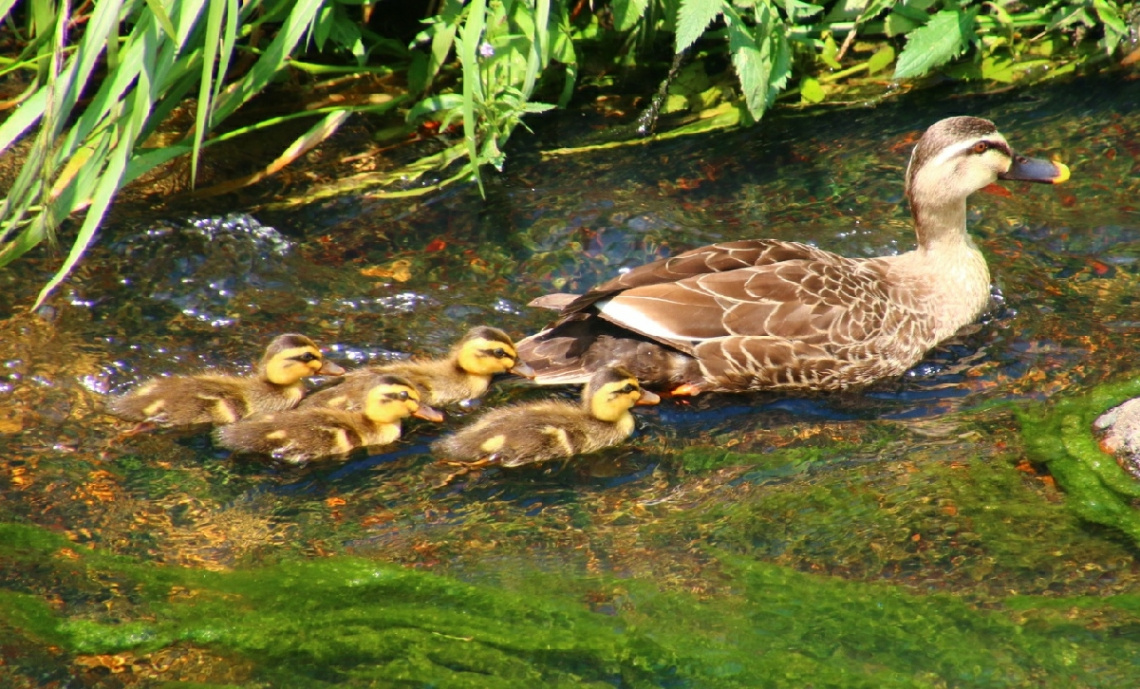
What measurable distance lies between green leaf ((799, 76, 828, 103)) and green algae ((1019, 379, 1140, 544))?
266 centimetres

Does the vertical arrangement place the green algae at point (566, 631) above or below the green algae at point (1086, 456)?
below

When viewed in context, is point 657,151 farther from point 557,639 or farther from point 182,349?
point 557,639

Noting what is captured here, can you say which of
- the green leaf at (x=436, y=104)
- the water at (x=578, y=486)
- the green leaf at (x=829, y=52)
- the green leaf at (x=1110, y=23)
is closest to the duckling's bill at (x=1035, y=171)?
the water at (x=578, y=486)

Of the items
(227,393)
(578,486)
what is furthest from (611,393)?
(227,393)

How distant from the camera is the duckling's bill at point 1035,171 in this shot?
17.8 ft

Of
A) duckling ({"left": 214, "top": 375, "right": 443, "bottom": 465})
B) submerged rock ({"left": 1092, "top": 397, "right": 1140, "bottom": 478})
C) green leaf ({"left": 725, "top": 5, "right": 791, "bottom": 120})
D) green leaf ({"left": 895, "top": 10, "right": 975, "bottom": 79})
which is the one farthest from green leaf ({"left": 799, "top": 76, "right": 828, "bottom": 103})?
duckling ({"left": 214, "top": 375, "right": 443, "bottom": 465})

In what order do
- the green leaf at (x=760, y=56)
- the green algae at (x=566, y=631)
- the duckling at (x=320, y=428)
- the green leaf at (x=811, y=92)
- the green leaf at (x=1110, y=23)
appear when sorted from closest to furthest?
the green algae at (x=566, y=631)
the duckling at (x=320, y=428)
the green leaf at (x=760, y=56)
the green leaf at (x=1110, y=23)
the green leaf at (x=811, y=92)

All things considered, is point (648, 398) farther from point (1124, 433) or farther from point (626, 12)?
point (626, 12)

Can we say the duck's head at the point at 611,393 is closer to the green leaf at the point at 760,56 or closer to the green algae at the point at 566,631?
the green algae at the point at 566,631

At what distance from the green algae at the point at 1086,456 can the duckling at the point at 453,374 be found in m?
2.07

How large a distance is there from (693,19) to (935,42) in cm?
152

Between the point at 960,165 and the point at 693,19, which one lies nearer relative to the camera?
the point at 960,165

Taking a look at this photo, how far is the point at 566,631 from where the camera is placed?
355 centimetres

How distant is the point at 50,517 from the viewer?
404 cm
